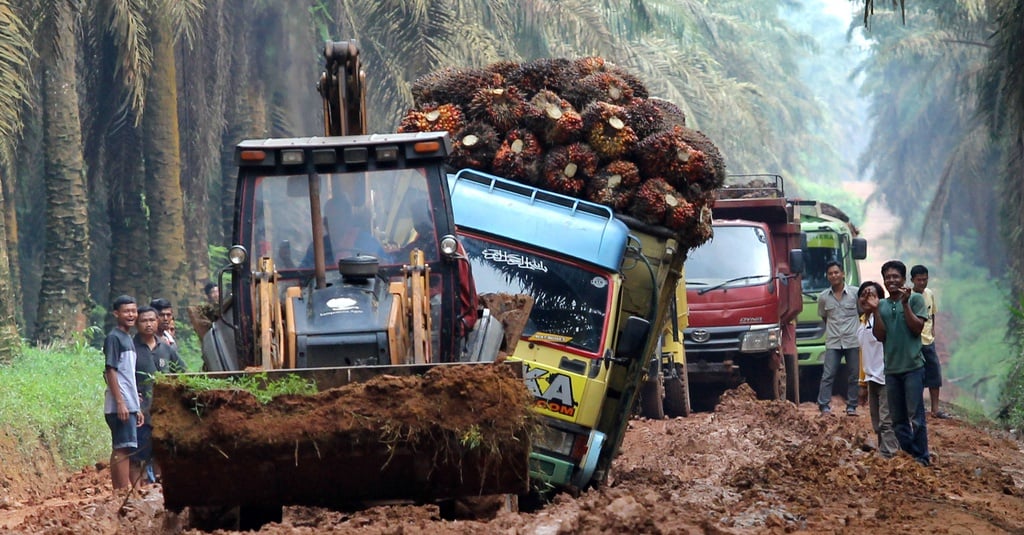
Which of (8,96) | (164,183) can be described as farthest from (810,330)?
(8,96)

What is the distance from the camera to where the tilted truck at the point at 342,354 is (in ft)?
26.4

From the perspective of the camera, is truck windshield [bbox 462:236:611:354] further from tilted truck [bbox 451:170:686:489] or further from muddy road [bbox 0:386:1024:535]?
muddy road [bbox 0:386:1024:535]

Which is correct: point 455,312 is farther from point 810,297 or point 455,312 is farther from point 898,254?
point 898,254

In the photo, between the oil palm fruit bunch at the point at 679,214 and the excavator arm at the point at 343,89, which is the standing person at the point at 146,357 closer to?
the excavator arm at the point at 343,89

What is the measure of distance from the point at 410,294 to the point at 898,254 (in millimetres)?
68538

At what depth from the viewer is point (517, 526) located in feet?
27.0

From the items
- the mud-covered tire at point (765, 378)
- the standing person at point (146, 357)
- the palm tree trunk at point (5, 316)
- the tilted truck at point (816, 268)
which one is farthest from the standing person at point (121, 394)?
the tilted truck at point (816, 268)

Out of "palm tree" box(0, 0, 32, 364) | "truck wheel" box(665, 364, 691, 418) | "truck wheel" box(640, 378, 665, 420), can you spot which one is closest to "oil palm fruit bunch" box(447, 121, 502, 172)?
"palm tree" box(0, 0, 32, 364)

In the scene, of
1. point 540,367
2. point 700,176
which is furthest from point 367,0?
point 540,367

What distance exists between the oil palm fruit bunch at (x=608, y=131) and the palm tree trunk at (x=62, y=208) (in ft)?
28.8

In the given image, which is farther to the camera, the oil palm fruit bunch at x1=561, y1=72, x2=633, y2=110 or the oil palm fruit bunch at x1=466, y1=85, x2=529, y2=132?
the oil palm fruit bunch at x1=561, y1=72, x2=633, y2=110

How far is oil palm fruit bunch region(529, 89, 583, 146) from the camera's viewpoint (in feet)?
41.9

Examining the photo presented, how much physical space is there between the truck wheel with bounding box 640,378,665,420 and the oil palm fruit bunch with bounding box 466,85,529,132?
19.0 feet

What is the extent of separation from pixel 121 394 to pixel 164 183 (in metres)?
10.1
